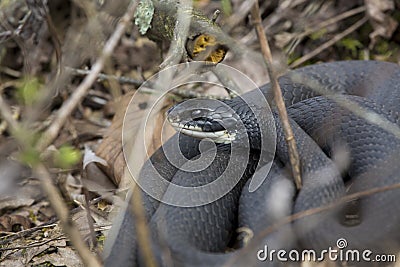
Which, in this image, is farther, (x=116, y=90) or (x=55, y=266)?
(x=55, y=266)

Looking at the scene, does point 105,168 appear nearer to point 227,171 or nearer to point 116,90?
point 227,171

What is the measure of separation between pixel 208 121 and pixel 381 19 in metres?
4.30

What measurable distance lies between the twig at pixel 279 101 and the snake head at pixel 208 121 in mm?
891

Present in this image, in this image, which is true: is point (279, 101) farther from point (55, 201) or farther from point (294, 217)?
point (55, 201)

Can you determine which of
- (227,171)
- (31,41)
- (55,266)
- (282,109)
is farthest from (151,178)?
(31,41)

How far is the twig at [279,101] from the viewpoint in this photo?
394 cm

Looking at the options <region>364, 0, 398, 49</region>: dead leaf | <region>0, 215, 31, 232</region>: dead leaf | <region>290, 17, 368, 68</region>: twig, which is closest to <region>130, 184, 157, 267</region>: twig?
<region>0, 215, 31, 232</region>: dead leaf

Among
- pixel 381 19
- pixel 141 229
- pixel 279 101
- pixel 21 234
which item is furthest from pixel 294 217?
pixel 381 19

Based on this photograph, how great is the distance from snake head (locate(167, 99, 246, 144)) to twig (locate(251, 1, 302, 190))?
2.92ft

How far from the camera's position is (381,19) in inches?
338

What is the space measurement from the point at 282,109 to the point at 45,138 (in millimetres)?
1605

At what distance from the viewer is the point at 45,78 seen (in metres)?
8.88

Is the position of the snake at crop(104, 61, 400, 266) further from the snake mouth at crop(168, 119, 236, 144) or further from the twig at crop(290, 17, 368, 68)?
the twig at crop(290, 17, 368, 68)

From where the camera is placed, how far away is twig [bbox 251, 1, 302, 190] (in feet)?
12.9
